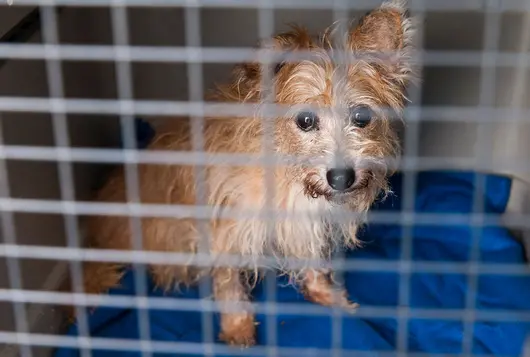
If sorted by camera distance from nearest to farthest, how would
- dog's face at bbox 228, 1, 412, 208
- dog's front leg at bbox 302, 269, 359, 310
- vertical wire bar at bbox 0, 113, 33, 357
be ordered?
dog's face at bbox 228, 1, 412, 208 → vertical wire bar at bbox 0, 113, 33, 357 → dog's front leg at bbox 302, 269, 359, 310

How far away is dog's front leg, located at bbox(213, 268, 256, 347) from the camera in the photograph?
2.33 metres

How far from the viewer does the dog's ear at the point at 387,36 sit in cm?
178

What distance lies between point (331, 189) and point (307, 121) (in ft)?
0.51

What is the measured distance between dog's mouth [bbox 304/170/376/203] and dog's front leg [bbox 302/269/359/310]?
53 cm

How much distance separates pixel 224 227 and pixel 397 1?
0.76 metres

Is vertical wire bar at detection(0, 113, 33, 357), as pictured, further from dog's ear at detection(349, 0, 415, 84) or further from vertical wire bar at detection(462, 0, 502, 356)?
vertical wire bar at detection(462, 0, 502, 356)

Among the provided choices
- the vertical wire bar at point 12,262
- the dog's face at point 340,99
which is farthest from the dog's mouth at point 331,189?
the vertical wire bar at point 12,262

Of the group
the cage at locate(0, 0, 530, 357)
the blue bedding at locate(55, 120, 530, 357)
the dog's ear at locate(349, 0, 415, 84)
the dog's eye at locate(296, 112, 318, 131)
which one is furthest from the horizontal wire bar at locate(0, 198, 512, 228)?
the dog's ear at locate(349, 0, 415, 84)

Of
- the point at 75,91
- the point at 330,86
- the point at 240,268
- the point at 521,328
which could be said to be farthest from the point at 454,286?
the point at 75,91

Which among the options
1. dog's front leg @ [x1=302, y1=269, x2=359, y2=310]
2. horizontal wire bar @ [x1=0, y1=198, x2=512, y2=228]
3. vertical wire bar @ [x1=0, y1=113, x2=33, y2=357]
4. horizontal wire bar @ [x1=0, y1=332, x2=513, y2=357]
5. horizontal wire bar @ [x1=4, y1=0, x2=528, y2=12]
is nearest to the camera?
horizontal wire bar @ [x1=4, y1=0, x2=528, y2=12]

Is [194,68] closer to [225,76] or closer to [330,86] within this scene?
[330,86]

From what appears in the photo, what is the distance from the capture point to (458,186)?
279 cm

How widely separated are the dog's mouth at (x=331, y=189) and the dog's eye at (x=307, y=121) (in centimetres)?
11

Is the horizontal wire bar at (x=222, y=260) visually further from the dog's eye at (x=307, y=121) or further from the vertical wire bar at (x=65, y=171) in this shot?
the dog's eye at (x=307, y=121)
